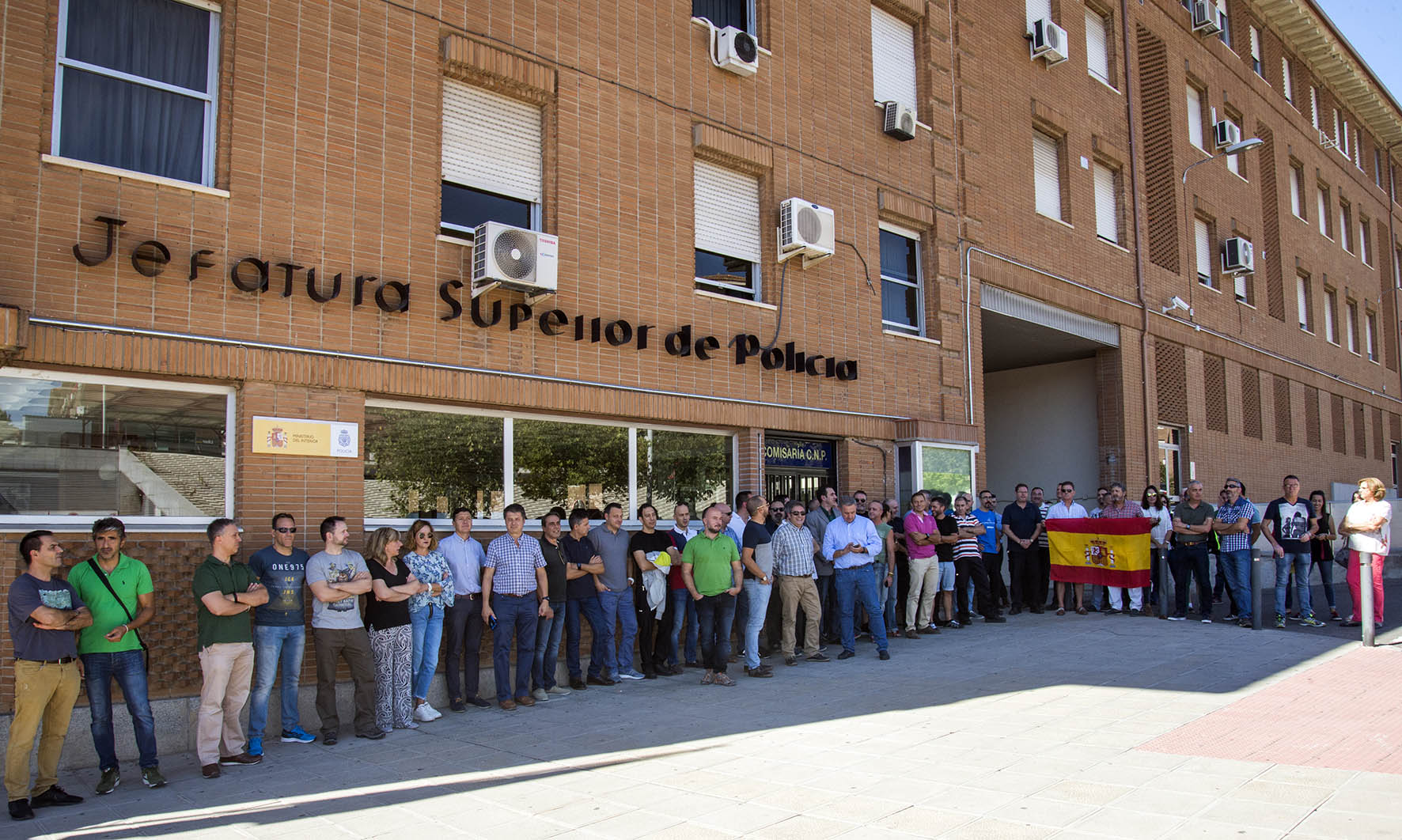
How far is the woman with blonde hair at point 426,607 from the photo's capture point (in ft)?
28.6

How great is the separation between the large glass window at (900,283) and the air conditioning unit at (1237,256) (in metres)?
11.2

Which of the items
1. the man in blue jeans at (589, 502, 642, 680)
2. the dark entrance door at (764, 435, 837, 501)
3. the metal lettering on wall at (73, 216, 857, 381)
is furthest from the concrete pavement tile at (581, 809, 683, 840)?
the dark entrance door at (764, 435, 837, 501)

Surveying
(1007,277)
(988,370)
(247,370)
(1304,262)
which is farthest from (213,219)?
(1304,262)

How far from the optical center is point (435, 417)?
32.2 feet

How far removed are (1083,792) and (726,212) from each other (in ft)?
28.3

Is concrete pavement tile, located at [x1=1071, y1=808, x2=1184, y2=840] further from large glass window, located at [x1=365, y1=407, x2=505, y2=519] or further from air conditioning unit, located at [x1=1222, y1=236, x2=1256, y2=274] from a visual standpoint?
air conditioning unit, located at [x1=1222, y1=236, x2=1256, y2=274]

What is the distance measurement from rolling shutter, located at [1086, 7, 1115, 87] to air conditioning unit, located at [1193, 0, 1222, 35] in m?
3.65

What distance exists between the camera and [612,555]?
1026 cm

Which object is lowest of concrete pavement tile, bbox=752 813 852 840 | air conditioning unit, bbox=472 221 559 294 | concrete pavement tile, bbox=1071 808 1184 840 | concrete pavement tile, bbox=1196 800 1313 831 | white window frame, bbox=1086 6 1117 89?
concrete pavement tile, bbox=752 813 852 840

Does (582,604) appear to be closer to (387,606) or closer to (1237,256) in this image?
→ (387,606)

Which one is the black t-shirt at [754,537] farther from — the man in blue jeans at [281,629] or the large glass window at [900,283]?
the large glass window at [900,283]

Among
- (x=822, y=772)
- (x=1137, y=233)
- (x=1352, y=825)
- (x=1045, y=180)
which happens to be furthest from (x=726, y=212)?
(x=1137, y=233)

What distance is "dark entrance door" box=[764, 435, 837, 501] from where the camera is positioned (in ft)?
42.2

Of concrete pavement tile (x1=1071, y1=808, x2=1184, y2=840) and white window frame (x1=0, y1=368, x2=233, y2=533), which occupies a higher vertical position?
white window frame (x1=0, y1=368, x2=233, y2=533)
